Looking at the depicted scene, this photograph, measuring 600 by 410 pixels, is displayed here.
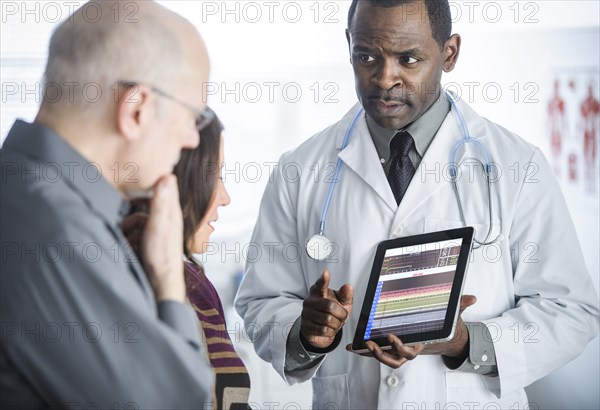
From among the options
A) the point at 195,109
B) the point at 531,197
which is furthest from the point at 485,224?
the point at 195,109

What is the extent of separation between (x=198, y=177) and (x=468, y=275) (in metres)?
0.64

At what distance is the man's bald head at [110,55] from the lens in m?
0.82

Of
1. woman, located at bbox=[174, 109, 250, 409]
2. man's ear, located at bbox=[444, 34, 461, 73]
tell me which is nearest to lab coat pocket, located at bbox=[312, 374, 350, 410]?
woman, located at bbox=[174, 109, 250, 409]

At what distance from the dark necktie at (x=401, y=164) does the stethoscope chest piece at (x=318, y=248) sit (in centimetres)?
18

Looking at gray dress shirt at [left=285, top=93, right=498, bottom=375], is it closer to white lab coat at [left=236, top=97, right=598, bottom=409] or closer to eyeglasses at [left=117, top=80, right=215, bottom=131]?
white lab coat at [left=236, top=97, right=598, bottom=409]

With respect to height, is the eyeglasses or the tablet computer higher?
the eyeglasses

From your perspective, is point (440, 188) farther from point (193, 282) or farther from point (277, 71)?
point (277, 71)

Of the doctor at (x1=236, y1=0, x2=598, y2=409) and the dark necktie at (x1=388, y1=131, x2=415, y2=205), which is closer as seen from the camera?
the doctor at (x1=236, y1=0, x2=598, y2=409)

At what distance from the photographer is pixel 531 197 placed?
1.45 meters

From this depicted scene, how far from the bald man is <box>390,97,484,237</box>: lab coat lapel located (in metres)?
0.65

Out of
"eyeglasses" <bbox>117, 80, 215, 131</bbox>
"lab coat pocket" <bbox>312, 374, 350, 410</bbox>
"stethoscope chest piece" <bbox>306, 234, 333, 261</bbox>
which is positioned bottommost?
"lab coat pocket" <bbox>312, 374, 350, 410</bbox>

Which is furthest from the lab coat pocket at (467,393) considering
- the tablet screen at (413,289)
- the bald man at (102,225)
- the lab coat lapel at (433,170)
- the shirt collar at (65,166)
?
the shirt collar at (65,166)

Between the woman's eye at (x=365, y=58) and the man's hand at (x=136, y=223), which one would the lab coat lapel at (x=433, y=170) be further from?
the man's hand at (x=136, y=223)

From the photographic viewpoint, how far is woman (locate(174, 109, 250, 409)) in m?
1.05
